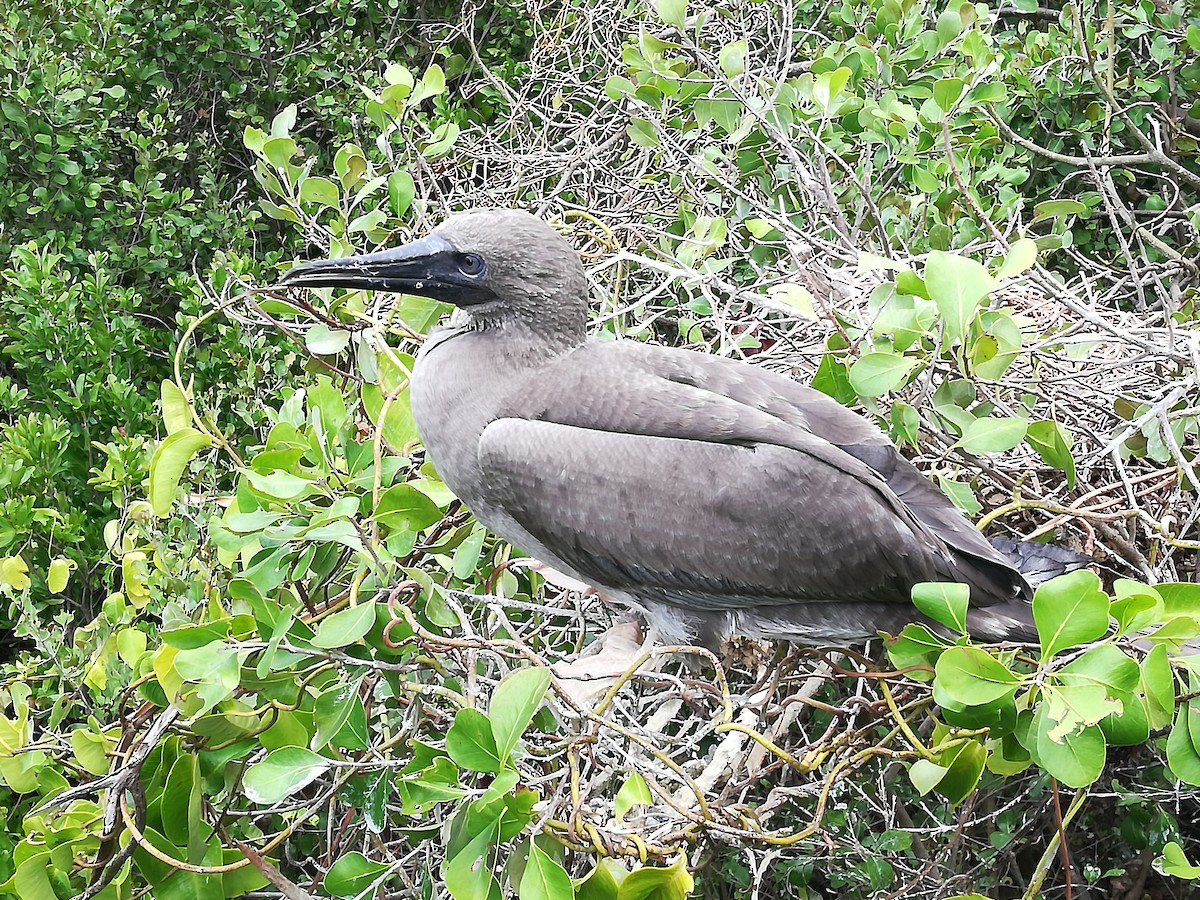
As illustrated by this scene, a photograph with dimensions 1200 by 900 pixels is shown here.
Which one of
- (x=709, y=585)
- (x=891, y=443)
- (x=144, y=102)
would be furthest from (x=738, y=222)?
(x=144, y=102)

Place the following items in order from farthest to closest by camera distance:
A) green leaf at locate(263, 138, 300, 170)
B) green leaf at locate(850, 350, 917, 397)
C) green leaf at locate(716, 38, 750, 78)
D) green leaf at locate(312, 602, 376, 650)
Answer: green leaf at locate(716, 38, 750, 78)
green leaf at locate(263, 138, 300, 170)
green leaf at locate(850, 350, 917, 397)
green leaf at locate(312, 602, 376, 650)

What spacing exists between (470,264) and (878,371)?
39.6 inches

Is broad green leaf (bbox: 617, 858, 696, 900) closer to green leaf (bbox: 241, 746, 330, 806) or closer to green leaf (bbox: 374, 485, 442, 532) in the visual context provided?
green leaf (bbox: 241, 746, 330, 806)

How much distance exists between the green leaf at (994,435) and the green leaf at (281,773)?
4.36 feet

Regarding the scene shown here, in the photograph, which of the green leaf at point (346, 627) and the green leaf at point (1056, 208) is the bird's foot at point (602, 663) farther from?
the green leaf at point (1056, 208)

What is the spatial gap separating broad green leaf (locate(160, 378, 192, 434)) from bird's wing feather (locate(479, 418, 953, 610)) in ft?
2.13

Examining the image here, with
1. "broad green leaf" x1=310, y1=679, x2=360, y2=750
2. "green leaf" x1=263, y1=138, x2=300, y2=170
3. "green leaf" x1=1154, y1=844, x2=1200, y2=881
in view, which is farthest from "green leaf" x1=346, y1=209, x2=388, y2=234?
"green leaf" x1=1154, y1=844, x2=1200, y2=881

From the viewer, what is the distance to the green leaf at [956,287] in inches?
78.3

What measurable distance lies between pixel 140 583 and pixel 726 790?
1.43 metres

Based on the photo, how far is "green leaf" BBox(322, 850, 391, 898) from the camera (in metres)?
1.85

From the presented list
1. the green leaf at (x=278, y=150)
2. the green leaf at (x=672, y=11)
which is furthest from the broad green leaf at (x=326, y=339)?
the green leaf at (x=672, y=11)

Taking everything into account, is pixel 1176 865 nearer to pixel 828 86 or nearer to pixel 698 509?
pixel 698 509

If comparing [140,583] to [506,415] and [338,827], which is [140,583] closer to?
[338,827]

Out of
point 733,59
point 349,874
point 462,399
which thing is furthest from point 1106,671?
point 733,59
